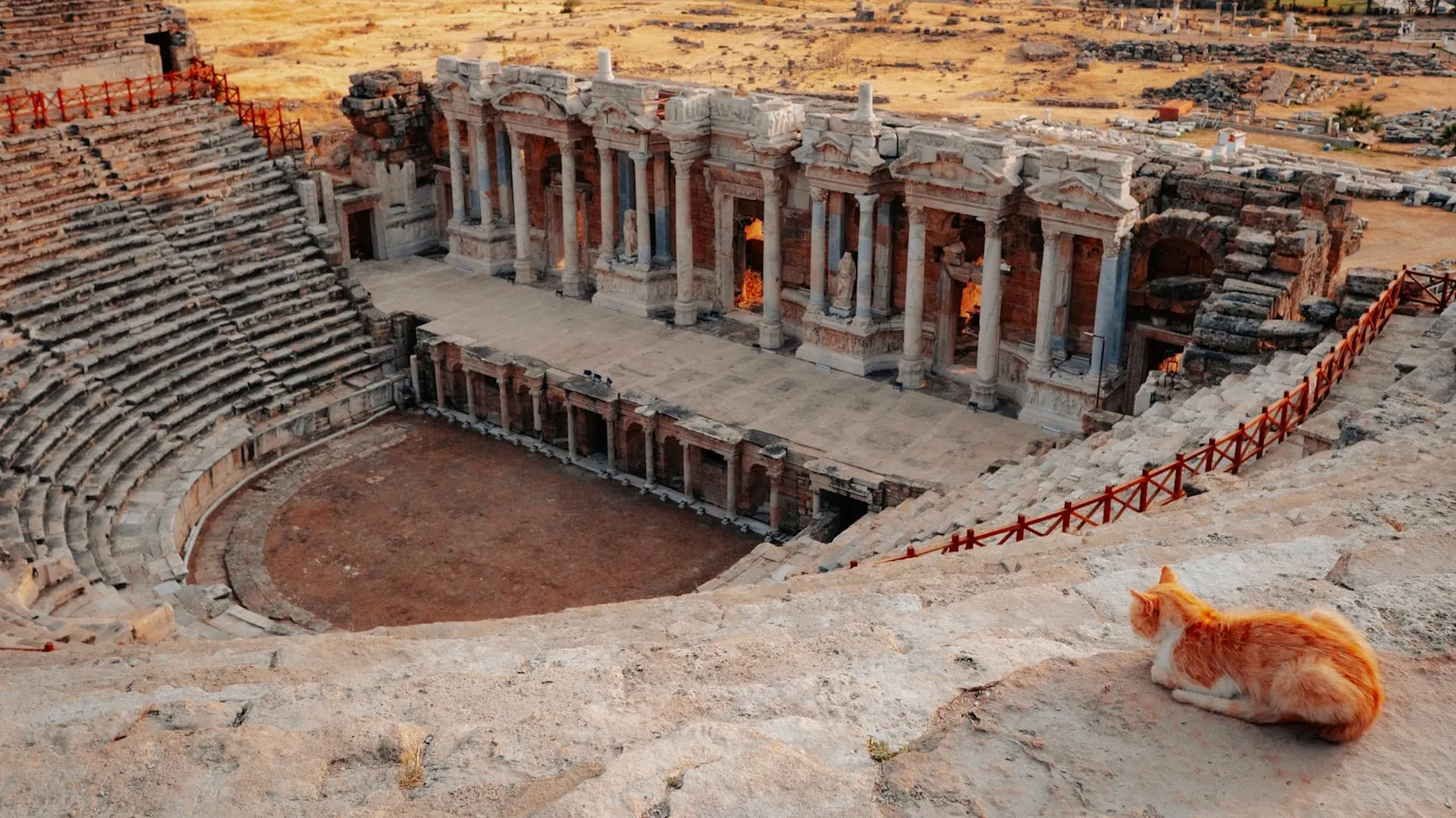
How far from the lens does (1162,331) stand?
79.0ft

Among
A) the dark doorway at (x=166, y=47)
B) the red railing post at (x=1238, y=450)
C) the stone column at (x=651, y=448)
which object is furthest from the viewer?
the dark doorway at (x=166, y=47)

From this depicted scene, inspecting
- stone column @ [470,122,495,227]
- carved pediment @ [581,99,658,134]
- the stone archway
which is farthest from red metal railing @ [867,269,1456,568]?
stone column @ [470,122,495,227]

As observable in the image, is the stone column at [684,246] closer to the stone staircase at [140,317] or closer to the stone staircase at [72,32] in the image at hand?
the stone staircase at [140,317]

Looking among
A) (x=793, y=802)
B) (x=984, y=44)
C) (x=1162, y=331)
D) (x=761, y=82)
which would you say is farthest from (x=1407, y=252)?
(x=984, y=44)

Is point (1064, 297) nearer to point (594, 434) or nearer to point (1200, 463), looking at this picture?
point (1200, 463)

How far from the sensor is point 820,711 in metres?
7.32

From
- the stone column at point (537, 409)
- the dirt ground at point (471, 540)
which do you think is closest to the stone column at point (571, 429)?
the dirt ground at point (471, 540)

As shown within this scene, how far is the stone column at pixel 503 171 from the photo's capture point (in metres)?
32.2

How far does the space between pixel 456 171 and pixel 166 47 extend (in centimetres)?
765

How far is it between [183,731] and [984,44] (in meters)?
67.7

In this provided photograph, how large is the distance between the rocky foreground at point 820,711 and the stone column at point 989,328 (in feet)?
48.1

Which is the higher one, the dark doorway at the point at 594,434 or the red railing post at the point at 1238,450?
the red railing post at the point at 1238,450

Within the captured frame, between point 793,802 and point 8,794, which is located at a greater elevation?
point 793,802

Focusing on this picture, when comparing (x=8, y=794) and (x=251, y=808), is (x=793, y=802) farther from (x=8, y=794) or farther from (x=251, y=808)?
(x=8, y=794)
